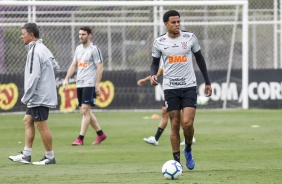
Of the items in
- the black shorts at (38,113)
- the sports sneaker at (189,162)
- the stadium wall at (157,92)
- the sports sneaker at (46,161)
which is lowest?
the stadium wall at (157,92)

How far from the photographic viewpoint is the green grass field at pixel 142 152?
10477mm

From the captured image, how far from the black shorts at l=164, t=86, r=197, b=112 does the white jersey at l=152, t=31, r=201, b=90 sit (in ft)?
0.22

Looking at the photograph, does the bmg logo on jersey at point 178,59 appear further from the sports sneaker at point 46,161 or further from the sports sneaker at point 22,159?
the sports sneaker at point 22,159

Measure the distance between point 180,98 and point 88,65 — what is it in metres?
4.84

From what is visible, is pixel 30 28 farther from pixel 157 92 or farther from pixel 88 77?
pixel 157 92

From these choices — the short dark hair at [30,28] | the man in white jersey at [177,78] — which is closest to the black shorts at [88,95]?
Result: the short dark hair at [30,28]

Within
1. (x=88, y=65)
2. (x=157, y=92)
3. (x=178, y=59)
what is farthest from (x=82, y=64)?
(x=157, y=92)

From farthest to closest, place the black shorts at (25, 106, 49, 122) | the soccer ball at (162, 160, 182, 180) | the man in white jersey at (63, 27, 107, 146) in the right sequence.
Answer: the man in white jersey at (63, 27, 107, 146) → the black shorts at (25, 106, 49, 122) → the soccer ball at (162, 160, 182, 180)

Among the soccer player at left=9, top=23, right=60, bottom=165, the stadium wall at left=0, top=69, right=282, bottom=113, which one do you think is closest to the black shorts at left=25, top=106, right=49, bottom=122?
the soccer player at left=9, top=23, right=60, bottom=165

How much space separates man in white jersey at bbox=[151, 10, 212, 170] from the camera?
36.8 feet

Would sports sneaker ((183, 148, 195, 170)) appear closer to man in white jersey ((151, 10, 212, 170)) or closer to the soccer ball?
man in white jersey ((151, 10, 212, 170))

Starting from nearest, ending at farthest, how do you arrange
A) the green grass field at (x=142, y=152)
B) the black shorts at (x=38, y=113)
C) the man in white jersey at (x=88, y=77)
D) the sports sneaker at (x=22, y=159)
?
the green grass field at (x=142, y=152) → the black shorts at (x=38, y=113) → the sports sneaker at (x=22, y=159) → the man in white jersey at (x=88, y=77)

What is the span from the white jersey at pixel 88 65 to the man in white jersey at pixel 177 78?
4.53m

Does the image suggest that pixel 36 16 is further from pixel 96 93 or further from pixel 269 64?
pixel 96 93
